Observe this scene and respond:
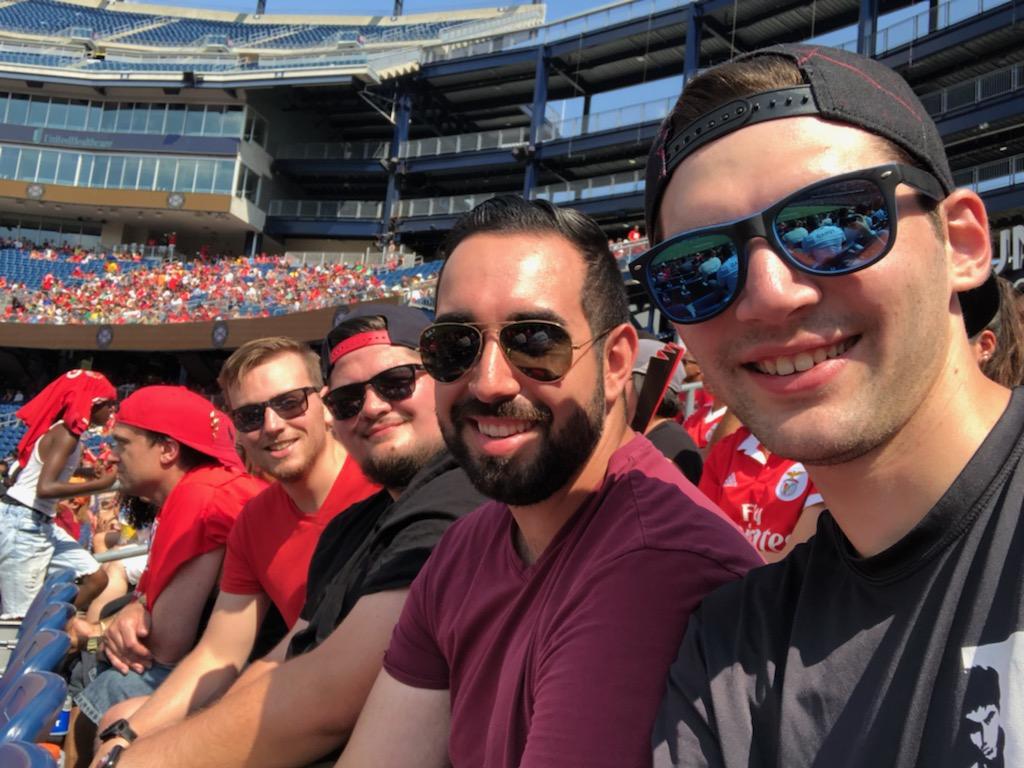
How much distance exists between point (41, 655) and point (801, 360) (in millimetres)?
2823

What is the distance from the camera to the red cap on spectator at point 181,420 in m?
4.15

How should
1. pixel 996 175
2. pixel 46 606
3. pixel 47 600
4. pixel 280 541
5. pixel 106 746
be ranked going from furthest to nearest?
pixel 996 175, pixel 47 600, pixel 46 606, pixel 280 541, pixel 106 746

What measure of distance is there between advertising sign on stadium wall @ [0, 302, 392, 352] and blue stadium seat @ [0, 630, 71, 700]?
18535 mm

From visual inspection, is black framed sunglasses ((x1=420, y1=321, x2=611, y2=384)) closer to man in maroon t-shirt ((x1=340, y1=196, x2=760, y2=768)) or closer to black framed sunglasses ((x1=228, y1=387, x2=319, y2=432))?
man in maroon t-shirt ((x1=340, y1=196, x2=760, y2=768))

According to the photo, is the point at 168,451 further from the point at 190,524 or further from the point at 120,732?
the point at 120,732

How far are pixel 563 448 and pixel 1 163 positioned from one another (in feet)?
138

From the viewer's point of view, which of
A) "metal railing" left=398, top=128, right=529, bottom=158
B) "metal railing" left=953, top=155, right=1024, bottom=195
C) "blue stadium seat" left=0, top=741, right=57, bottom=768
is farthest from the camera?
"metal railing" left=398, top=128, right=529, bottom=158

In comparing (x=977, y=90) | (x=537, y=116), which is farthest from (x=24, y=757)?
(x=537, y=116)

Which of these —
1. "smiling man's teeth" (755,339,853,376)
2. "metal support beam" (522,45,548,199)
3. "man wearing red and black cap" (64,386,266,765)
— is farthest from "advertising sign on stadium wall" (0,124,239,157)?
"smiling man's teeth" (755,339,853,376)

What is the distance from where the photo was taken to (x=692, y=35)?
28656 mm

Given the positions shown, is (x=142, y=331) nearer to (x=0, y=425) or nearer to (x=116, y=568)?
(x=0, y=425)

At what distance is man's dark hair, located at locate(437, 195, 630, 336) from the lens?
1.92 meters

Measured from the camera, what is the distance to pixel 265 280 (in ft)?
102

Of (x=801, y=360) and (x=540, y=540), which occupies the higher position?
(x=801, y=360)
